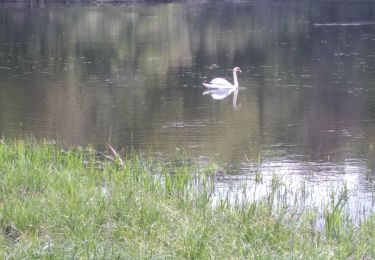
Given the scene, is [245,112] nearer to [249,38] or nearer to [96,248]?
[96,248]

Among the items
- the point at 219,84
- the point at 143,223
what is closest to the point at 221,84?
the point at 219,84

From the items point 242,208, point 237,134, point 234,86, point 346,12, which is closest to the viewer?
point 242,208

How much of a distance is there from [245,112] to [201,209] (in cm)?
985

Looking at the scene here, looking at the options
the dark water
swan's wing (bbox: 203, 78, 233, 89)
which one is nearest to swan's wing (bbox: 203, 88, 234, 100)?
swan's wing (bbox: 203, 78, 233, 89)

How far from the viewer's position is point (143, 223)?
24.4 ft

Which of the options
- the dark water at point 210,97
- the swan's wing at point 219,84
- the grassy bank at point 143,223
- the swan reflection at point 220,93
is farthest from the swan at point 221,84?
the grassy bank at point 143,223

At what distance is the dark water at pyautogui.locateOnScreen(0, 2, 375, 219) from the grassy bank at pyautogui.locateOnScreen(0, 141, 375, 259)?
196 centimetres

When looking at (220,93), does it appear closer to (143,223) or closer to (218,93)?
(218,93)

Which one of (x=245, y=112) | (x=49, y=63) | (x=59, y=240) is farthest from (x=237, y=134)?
(x=49, y=63)

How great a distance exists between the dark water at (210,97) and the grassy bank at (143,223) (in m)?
1.96

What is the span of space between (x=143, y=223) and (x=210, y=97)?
12940mm

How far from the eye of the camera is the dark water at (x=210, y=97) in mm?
13648

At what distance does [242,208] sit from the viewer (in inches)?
319

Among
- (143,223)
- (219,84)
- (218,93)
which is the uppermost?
(143,223)
